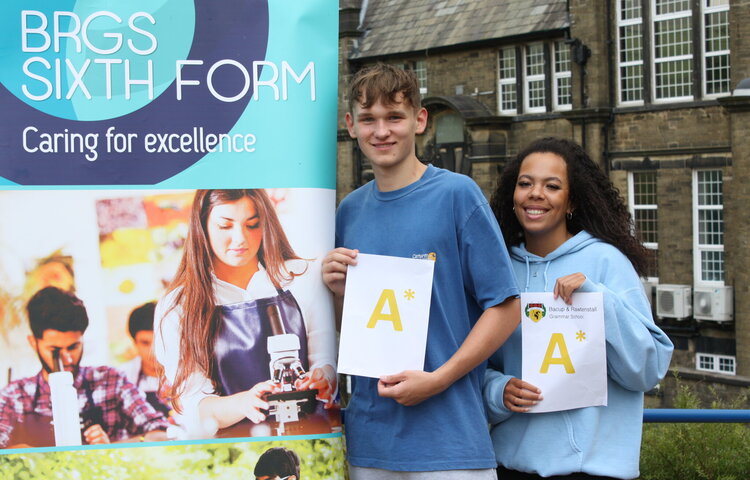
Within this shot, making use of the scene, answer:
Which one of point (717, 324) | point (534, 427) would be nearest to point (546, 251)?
point (534, 427)

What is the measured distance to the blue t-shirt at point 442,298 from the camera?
3.04 m

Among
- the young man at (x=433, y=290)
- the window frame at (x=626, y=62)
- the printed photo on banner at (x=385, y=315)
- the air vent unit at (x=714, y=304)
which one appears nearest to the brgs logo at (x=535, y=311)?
the young man at (x=433, y=290)

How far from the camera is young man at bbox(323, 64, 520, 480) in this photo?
3.03 meters

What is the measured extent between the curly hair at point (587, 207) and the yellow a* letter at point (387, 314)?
601 millimetres

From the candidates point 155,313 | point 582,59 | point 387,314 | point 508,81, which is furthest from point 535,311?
point 508,81

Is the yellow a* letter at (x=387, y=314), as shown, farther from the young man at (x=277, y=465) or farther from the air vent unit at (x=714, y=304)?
the air vent unit at (x=714, y=304)

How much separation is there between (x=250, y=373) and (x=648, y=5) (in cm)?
2455

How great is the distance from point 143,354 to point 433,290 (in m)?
0.79

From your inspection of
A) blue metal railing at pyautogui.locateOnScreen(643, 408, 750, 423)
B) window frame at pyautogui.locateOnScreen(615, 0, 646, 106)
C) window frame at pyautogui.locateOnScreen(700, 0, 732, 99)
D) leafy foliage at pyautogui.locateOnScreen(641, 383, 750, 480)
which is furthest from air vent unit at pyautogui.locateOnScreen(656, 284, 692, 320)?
blue metal railing at pyautogui.locateOnScreen(643, 408, 750, 423)

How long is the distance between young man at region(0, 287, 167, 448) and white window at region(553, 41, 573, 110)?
85.1ft

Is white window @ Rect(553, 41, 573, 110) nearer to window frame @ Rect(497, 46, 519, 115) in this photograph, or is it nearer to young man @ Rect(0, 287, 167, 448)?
window frame @ Rect(497, 46, 519, 115)

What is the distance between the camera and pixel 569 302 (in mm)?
3293

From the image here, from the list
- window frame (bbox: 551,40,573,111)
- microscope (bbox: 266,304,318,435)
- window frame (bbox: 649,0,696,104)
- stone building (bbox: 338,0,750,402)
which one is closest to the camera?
microscope (bbox: 266,304,318,435)

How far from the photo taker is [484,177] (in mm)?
29672
